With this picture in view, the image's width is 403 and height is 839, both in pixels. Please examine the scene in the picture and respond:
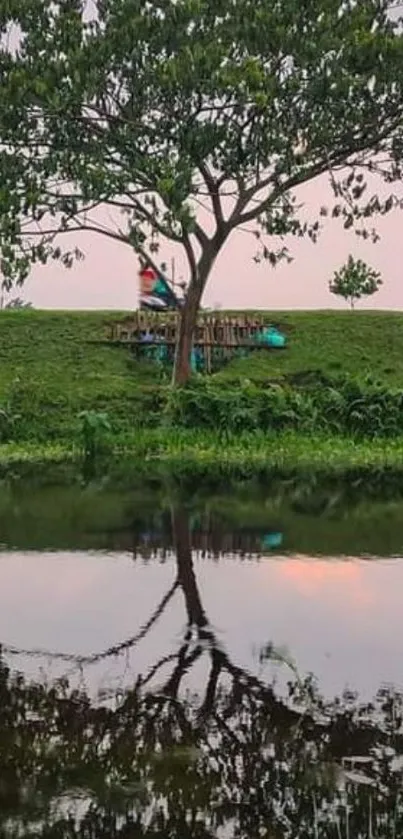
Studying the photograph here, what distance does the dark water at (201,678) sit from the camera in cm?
453

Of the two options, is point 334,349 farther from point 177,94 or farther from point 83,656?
point 83,656

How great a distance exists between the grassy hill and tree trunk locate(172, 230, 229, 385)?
782 mm

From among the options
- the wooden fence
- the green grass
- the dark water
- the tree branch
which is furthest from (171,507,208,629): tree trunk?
the wooden fence

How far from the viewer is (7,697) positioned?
5969mm

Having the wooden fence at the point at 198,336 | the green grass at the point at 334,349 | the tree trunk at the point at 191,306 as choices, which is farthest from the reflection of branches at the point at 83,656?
the wooden fence at the point at 198,336

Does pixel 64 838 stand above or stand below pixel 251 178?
below

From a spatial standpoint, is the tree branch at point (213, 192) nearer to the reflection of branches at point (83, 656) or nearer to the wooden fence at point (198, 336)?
the wooden fence at point (198, 336)

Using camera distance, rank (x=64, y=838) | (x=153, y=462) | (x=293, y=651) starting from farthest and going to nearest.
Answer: (x=153, y=462) < (x=293, y=651) < (x=64, y=838)

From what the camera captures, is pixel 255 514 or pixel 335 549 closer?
pixel 335 549

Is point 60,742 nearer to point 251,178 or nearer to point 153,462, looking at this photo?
point 153,462

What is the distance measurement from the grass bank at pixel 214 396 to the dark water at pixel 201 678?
23.7 feet

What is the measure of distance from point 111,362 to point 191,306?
11.4 ft

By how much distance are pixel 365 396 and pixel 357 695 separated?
1633 cm

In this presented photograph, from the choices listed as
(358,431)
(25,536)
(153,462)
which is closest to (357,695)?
(25,536)
